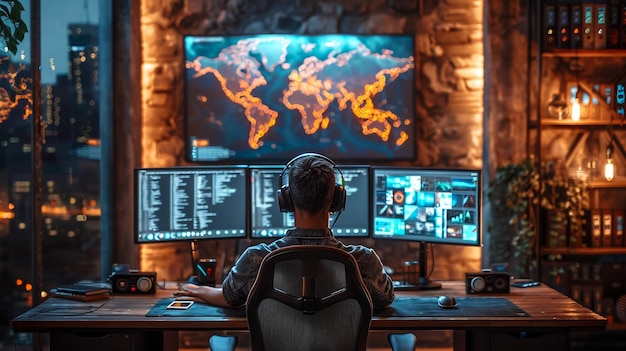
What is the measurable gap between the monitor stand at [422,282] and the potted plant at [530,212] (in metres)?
1.07

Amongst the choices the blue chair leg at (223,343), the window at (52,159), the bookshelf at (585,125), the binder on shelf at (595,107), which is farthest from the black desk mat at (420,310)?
the binder on shelf at (595,107)

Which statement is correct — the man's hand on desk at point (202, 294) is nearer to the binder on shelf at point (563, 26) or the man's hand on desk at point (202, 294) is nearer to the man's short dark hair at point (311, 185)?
the man's short dark hair at point (311, 185)

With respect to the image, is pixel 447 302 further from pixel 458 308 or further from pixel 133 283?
pixel 133 283

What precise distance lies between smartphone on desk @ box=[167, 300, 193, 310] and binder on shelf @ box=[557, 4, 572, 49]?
2.78 meters

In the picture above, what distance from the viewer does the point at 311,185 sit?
2887 millimetres

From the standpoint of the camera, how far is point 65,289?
3674mm

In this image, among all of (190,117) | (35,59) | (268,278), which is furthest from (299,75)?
(268,278)

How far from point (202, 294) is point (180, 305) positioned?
0.11 meters

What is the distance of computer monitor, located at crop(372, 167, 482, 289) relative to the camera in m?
3.92

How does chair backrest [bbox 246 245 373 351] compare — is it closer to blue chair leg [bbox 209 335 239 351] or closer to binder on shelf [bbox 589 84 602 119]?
blue chair leg [bbox 209 335 239 351]

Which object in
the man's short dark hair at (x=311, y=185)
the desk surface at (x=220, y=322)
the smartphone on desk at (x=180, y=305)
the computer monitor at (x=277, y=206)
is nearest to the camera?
the man's short dark hair at (x=311, y=185)

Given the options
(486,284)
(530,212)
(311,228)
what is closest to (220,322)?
(311,228)

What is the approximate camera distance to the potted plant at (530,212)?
4.89 metres

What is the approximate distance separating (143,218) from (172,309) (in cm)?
74
